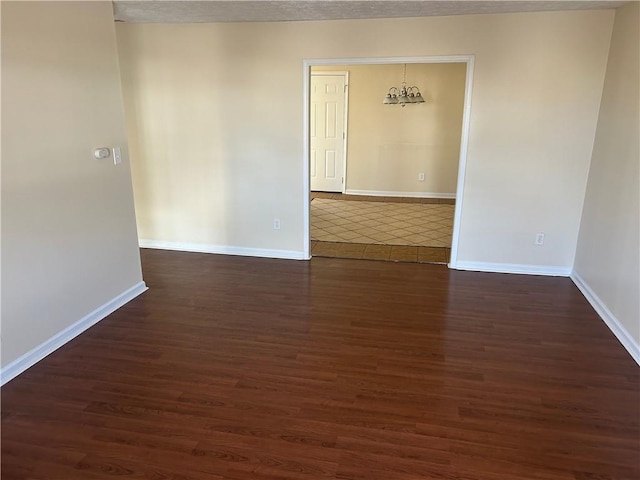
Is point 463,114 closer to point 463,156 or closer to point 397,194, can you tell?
point 463,156

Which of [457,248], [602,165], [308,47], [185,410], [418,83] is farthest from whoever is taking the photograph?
[418,83]

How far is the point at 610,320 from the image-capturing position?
3.26 m

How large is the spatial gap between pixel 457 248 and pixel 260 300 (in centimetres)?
198

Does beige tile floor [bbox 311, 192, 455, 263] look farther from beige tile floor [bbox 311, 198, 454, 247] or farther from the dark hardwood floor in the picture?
the dark hardwood floor

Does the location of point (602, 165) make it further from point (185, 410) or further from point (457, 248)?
point (185, 410)

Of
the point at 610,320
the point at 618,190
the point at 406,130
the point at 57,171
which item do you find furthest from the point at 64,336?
the point at 406,130

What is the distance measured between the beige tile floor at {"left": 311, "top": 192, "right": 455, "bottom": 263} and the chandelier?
158 cm

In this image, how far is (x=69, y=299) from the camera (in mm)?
3029

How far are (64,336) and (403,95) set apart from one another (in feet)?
19.6

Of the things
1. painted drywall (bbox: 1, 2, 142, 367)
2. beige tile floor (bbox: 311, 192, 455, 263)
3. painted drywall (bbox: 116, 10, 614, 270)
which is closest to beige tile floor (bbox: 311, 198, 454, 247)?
beige tile floor (bbox: 311, 192, 455, 263)

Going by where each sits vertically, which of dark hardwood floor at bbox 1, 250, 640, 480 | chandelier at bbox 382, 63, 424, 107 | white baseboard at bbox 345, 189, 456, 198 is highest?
chandelier at bbox 382, 63, 424, 107

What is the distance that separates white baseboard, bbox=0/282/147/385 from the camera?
8.55ft

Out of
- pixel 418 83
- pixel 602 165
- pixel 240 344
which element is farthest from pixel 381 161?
pixel 240 344

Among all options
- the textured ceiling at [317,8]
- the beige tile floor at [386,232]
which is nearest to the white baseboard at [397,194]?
the beige tile floor at [386,232]
